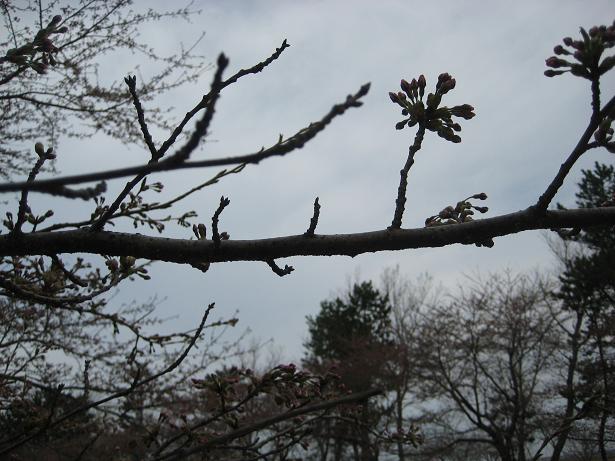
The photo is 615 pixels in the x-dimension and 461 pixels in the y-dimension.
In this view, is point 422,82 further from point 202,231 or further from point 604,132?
point 202,231

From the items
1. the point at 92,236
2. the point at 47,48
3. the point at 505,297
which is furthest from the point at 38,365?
the point at 505,297

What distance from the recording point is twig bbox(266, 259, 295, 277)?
66.8 inches

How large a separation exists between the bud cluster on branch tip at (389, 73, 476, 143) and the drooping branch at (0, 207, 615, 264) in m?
0.42

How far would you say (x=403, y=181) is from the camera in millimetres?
1775

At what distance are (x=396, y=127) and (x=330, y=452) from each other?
2776 centimetres

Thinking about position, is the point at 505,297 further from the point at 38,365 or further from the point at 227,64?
the point at 227,64

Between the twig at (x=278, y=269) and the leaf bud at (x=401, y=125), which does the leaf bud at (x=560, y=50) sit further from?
the twig at (x=278, y=269)

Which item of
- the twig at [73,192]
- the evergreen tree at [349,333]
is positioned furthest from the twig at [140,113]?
the evergreen tree at [349,333]

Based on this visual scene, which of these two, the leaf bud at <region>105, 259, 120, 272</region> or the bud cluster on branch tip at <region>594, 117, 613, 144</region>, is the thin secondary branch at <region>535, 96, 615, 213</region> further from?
the leaf bud at <region>105, 259, 120, 272</region>

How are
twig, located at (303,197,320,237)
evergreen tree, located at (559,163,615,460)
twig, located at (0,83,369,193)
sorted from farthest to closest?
evergreen tree, located at (559,163,615,460)
twig, located at (303,197,320,237)
twig, located at (0,83,369,193)

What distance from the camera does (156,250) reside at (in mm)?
1598

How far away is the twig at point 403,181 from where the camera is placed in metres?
1.63

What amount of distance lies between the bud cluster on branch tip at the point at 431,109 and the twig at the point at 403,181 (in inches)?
2.0

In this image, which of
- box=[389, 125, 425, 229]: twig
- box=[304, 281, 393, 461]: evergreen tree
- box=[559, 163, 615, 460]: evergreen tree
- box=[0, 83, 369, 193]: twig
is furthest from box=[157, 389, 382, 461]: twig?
box=[304, 281, 393, 461]: evergreen tree
